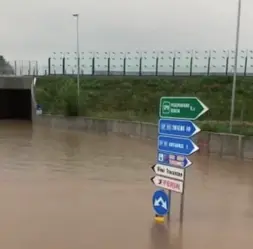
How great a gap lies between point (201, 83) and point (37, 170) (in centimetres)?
2539

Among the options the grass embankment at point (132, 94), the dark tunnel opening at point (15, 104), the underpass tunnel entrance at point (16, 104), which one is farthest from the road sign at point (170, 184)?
the dark tunnel opening at point (15, 104)

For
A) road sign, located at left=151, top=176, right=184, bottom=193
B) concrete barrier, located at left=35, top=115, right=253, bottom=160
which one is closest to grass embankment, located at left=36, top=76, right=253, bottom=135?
concrete barrier, located at left=35, top=115, right=253, bottom=160

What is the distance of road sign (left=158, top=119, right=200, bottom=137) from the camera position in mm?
8362

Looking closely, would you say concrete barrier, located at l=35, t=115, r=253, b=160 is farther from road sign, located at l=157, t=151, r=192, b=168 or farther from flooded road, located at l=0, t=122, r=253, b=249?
road sign, located at l=157, t=151, r=192, b=168

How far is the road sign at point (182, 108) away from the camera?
833 cm

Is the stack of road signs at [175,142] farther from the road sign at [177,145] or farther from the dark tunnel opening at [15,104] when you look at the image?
the dark tunnel opening at [15,104]

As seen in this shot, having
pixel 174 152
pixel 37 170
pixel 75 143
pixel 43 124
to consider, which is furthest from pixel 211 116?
pixel 174 152

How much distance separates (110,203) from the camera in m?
10.9

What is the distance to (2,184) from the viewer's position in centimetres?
1295

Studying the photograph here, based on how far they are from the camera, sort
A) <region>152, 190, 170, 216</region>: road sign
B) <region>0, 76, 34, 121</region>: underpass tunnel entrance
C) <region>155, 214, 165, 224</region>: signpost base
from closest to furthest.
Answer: <region>152, 190, 170, 216</region>: road sign, <region>155, 214, 165, 224</region>: signpost base, <region>0, 76, 34, 121</region>: underpass tunnel entrance

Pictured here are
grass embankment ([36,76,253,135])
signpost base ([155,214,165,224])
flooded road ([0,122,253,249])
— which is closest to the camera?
flooded road ([0,122,253,249])

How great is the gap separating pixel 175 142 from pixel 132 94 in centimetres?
3053

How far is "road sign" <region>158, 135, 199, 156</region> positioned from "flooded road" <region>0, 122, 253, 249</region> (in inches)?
56.8

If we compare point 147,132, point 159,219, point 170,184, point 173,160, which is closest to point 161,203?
point 159,219
